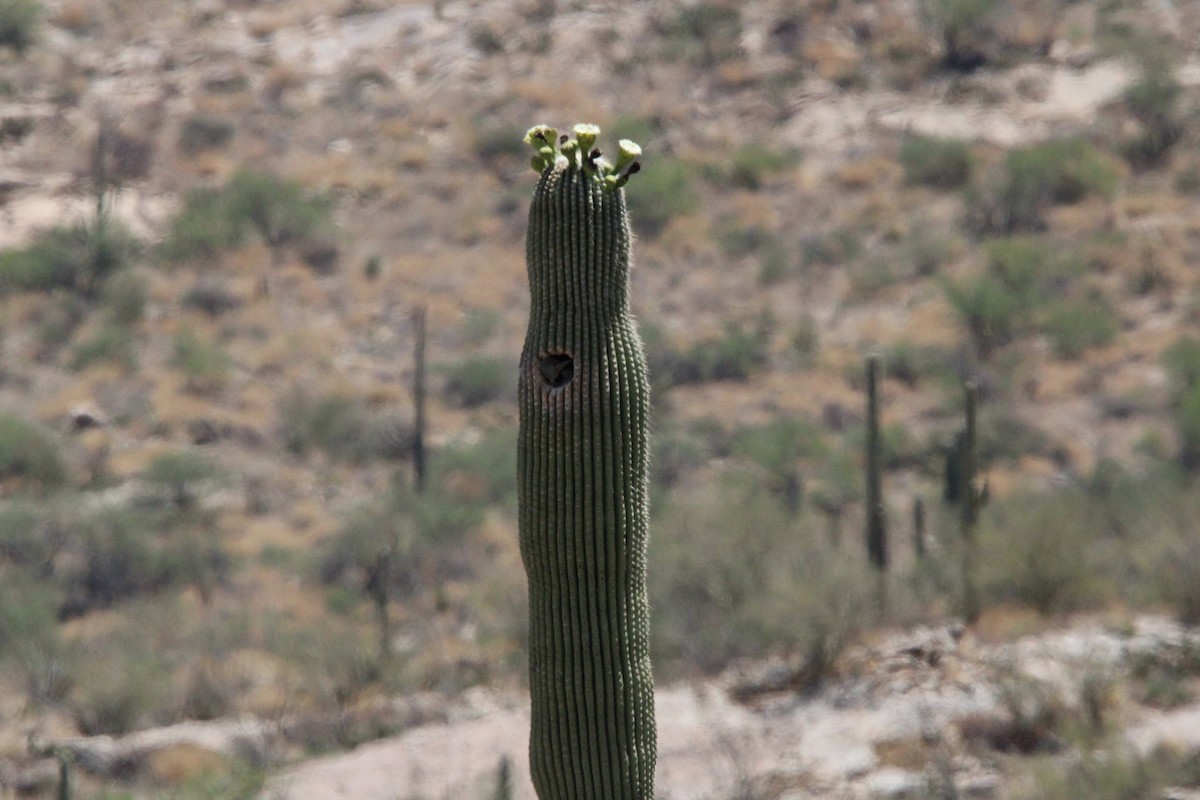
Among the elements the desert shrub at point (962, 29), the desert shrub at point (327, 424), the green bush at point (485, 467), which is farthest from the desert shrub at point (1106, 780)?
the desert shrub at point (962, 29)

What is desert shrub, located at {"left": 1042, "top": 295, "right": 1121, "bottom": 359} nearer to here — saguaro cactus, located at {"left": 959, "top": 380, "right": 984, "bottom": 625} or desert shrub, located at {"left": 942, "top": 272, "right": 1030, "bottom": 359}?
desert shrub, located at {"left": 942, "top": 272, "right": 1030, "bottom": 359}

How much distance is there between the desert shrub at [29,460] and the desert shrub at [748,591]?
36.3ft

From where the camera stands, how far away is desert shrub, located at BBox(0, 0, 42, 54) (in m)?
44.7

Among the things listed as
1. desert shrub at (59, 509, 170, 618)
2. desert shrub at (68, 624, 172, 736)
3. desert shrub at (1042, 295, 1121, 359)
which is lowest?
desert shrub at (59, 509, 170, 618)

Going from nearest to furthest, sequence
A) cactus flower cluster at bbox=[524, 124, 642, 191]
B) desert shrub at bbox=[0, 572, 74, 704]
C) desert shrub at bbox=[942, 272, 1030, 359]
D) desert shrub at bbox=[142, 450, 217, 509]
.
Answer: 1. cactus flower cluster at bbox=[524, 124, 642, 191]
2. desert shrub at bbox=[0, 572, 74, 704]
3. desert shrub at bbox=[142, 450, 217, 509]
4. desert shrub at bbox=[942, 272, 1030, 359]

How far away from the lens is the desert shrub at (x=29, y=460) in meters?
27.2

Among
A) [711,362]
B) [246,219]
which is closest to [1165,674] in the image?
[711,362]

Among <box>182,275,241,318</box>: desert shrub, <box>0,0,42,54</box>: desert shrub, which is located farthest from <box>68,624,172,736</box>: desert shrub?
<box>0,0,42,54</box>: desert shrub

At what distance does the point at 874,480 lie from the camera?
18312 mm

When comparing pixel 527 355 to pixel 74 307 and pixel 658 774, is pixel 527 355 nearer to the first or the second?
pixel 658 774

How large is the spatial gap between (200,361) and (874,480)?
53.6 ft

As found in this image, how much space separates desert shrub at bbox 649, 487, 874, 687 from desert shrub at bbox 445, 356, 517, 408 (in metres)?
10.3

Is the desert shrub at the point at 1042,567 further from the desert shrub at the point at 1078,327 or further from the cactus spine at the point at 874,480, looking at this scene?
the desert shrub at the point at 1078,327

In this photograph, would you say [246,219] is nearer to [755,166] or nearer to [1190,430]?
[755,166]
